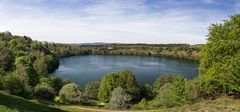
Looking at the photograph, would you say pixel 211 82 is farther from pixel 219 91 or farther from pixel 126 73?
pixel 126 73

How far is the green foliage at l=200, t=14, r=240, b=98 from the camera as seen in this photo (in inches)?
968

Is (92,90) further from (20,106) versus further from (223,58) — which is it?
(20,106)

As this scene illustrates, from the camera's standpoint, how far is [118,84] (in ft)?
212

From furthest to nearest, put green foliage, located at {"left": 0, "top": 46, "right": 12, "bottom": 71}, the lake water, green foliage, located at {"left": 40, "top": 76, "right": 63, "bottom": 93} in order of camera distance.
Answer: the lake water, green foliage, located at {"left": 0, "top": 46, "right": 12, "bottom": 71}, green foliage, located at {"left": 40, "top": 76, "right": 63, "bottom": 93}

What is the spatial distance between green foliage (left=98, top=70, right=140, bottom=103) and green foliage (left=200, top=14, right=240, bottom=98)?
3629 cm

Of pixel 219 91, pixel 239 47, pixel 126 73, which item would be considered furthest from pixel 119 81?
pixel 239 47

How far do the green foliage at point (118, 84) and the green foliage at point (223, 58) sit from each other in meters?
36.3

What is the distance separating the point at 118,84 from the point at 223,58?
40.5m

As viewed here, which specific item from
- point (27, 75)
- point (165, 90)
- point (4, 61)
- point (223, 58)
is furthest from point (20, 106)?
point (4, 61)

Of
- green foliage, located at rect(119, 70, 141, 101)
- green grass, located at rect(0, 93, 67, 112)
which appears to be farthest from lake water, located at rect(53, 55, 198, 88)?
green grass, located at rect(0, 93, 67, 112)

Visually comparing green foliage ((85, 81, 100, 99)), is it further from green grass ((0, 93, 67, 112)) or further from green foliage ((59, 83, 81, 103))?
green grass ((0, 93, 67, 112))

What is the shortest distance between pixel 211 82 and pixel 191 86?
8.50 metres

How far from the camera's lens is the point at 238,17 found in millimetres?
25750

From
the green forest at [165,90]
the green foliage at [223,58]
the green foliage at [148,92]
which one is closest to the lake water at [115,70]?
the green foliage at [148,92]
